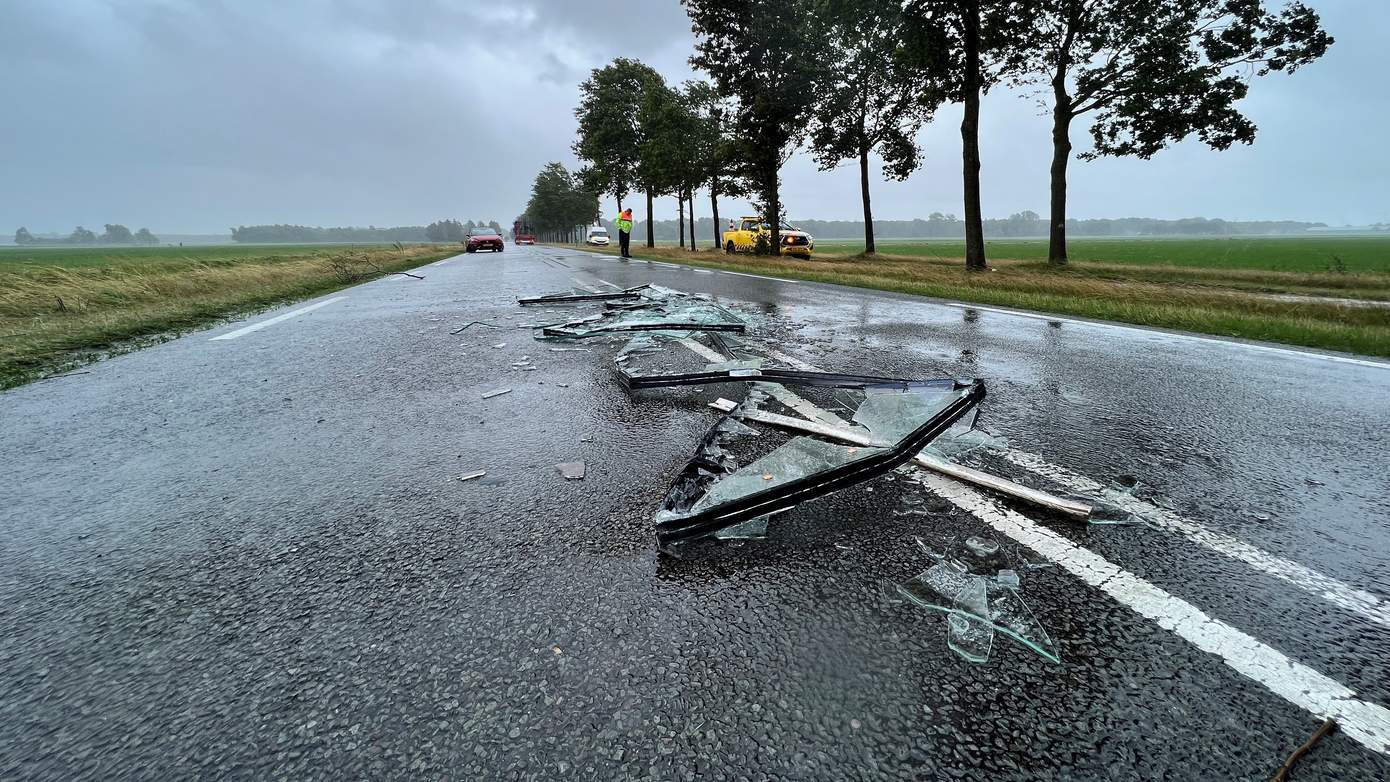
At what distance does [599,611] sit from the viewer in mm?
1501

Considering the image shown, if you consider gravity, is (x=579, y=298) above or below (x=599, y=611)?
above

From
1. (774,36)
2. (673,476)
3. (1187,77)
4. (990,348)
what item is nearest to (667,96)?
(774,36)

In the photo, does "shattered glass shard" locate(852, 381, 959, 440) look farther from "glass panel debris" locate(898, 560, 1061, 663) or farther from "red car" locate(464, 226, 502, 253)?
"red car" locate(464, 226, 502, 253)

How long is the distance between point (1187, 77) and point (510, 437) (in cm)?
2164

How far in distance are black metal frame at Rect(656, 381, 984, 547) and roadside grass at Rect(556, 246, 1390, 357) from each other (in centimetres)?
551

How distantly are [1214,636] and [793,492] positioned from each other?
3.74 ft

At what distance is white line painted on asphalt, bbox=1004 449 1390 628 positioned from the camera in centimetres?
148

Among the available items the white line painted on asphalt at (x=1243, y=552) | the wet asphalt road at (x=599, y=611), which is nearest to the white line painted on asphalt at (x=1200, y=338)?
the wet asphalt road at (x=599, y=611)

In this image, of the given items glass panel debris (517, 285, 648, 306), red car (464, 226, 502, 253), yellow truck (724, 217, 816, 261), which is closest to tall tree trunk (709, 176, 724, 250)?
yellow truck (724, 217, 816, 261)

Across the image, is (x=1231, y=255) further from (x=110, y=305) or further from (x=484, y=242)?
(x=110, y=305)

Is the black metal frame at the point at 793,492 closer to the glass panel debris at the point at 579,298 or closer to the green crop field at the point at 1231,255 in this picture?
the glass panel debris at the point at 579,298

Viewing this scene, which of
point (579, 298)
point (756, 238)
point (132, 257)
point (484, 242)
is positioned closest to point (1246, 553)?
point (579, 298)

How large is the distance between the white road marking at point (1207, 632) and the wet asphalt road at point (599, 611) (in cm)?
4

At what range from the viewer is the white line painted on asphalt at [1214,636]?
Answer: 1.13 m
